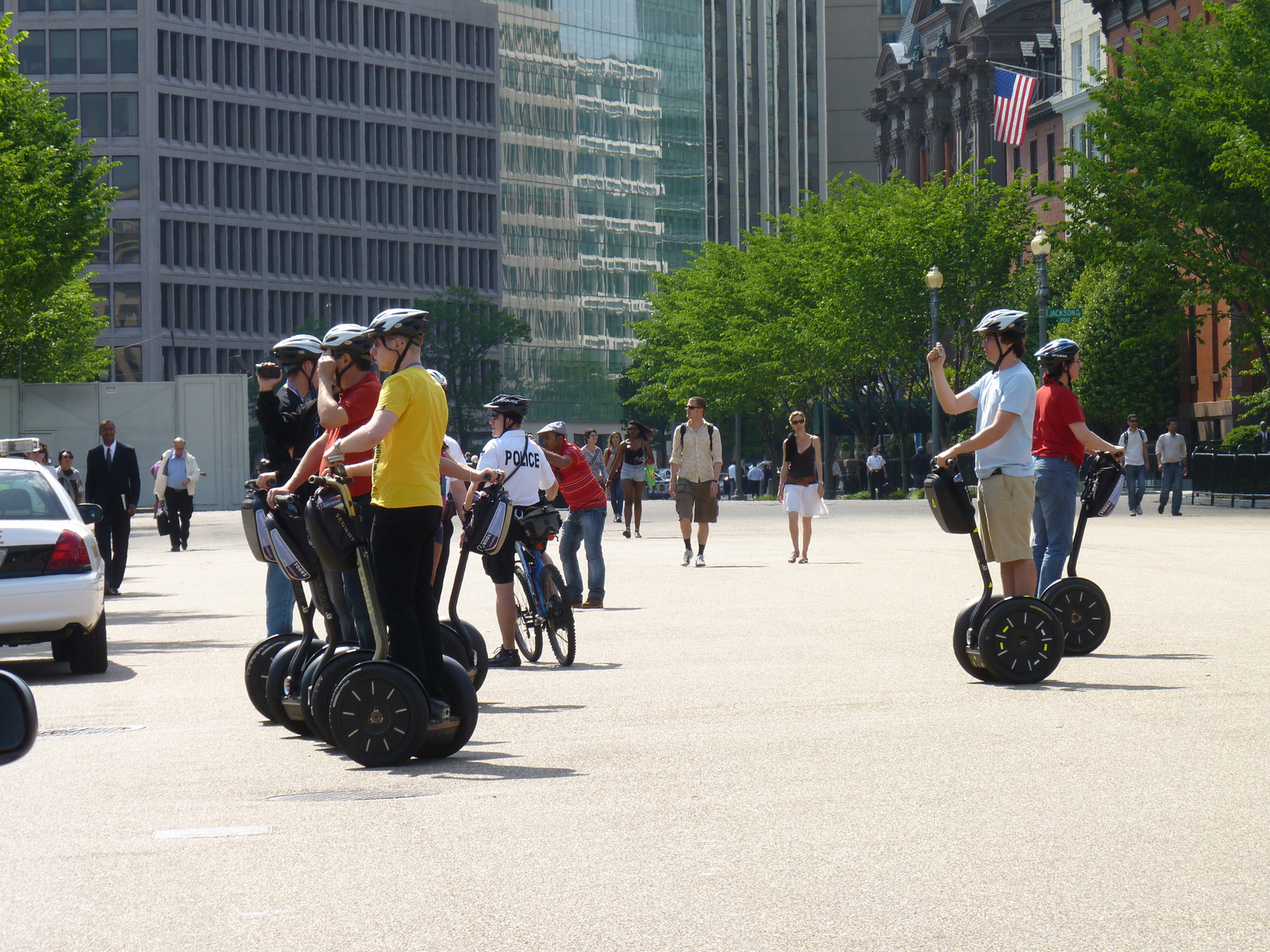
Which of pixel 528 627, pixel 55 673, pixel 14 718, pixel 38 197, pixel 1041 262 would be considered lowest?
pixel 55 673

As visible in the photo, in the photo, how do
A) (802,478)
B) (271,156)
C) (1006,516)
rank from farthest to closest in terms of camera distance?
(271,156) → (802,478) → (1006,516)

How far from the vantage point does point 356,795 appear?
7.91m

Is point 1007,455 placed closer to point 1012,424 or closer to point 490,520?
point 1012,424

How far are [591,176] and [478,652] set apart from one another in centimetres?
13026

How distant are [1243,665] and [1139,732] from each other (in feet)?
9.65

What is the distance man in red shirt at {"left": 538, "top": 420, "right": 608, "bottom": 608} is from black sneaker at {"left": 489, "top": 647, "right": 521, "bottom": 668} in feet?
11.6

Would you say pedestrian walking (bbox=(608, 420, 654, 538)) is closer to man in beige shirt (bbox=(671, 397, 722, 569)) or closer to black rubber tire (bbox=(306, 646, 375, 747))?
man in beige shirt (bbox=(671, 397, 722, 569))

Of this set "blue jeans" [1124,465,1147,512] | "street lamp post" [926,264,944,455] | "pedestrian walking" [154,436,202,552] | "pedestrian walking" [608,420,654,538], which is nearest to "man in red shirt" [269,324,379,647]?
"pedestrian walking" [608,420,654,538]

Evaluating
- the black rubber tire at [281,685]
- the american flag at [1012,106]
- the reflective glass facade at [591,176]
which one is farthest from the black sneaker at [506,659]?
the reflective glass facade at [591,176]

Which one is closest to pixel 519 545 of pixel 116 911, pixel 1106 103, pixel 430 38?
pixel 116 911

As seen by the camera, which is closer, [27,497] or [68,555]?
[68,555]

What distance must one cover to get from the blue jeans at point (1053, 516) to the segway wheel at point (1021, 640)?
1506mm

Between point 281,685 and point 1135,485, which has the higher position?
point 1135,485

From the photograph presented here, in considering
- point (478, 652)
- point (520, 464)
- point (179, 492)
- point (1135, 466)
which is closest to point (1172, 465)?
point (1135, 466)
